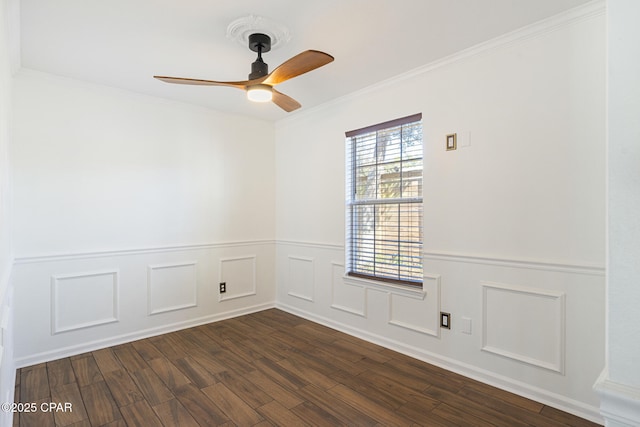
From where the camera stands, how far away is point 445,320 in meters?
2.73

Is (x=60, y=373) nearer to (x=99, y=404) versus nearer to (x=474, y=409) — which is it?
(x=99, y=404)

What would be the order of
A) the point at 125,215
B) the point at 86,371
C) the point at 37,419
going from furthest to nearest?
the point at 125,215 < the point at 86,371 < the point at 37,419

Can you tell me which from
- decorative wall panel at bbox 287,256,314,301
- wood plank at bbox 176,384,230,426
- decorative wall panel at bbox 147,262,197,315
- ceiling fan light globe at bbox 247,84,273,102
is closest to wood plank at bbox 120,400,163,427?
wood plank at bbox 176,384,230,426

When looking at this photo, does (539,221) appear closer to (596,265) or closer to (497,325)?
(596,265)

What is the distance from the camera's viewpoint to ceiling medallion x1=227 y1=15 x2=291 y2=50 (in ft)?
7.02

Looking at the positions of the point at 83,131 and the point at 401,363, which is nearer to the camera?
the point at 401,363

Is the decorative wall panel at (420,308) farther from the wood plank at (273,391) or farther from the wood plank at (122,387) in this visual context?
the wood plank at (122,387)

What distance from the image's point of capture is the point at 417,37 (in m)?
2.38

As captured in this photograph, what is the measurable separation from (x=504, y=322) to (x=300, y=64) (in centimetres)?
228

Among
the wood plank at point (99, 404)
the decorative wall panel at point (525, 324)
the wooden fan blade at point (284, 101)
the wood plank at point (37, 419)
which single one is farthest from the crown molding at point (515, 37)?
the wood plank at point (37, 419)

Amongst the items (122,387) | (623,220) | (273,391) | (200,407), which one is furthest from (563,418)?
(122,387)

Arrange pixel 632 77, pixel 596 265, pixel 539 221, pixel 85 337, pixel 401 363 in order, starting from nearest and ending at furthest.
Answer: pixel 632 77, pixel 596 265, pixel 539 221, pixel 401 363, pixel 85 337

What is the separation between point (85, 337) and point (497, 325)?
3598 mm

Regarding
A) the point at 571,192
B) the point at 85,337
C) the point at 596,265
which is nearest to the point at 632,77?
the point at 571,192
